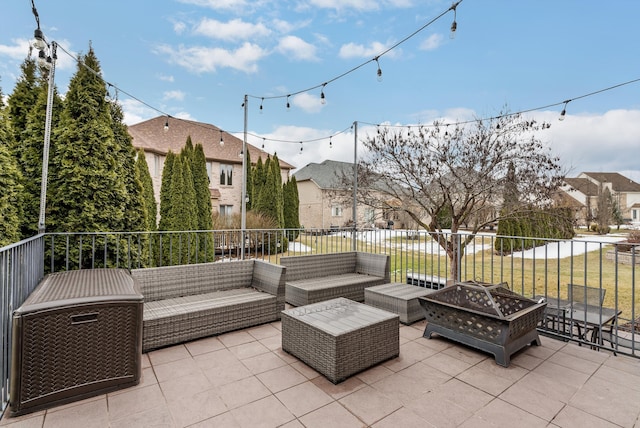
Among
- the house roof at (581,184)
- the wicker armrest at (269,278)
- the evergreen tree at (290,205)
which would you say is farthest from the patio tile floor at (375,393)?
the evergreen tree at (290,205)

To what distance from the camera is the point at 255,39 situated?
7.58 m

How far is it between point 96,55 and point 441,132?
258 inches

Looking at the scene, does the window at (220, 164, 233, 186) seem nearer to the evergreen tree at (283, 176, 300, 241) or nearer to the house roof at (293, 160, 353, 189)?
the evergreen tree at (283, 176, 300, 241)

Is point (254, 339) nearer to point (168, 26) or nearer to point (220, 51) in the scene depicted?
point (168, 26)

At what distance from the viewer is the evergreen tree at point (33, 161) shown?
12.7 ft

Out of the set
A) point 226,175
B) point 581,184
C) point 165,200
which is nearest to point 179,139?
point 226,175

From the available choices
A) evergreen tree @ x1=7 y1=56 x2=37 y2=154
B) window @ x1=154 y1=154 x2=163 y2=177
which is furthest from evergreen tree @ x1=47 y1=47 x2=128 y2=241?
window @ x1=154 y1=154 x2=163 y2=177

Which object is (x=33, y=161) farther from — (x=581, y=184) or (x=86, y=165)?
(x=581, y=184)

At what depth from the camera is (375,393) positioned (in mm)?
2273

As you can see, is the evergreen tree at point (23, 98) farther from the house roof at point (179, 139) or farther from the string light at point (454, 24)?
the house roof at point (179, 139)

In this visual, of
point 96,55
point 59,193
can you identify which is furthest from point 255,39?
point 59,193

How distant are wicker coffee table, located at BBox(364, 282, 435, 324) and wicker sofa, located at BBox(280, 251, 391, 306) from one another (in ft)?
1.13

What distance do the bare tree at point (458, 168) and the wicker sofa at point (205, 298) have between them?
12.0 ft

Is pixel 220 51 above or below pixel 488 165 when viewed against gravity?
above
